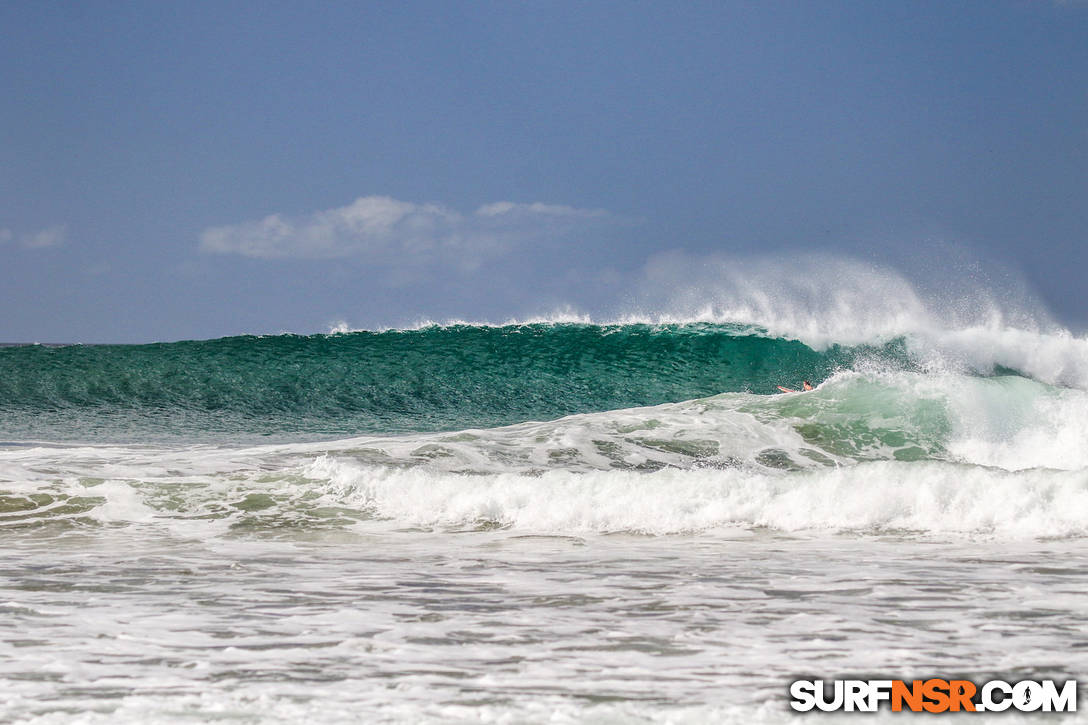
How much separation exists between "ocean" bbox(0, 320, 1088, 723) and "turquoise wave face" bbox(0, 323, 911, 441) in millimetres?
1485

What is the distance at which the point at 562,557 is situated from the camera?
5582mm

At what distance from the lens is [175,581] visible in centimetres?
476

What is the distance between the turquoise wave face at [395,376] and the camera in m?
17.1

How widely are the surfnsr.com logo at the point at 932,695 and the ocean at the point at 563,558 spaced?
8 centimetres

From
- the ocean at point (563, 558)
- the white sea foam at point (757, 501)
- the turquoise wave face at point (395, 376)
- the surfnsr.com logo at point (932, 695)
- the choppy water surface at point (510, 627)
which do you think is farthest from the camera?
the turquoise wave face at point (395, 376)

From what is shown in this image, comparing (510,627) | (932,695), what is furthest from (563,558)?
(932,695)

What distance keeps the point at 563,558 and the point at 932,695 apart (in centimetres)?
295

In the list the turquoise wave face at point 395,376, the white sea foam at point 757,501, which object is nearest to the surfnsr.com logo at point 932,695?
A: the white sea foam at point 757,501

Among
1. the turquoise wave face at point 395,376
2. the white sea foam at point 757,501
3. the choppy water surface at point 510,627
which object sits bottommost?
the choppy water surface at point 510,627

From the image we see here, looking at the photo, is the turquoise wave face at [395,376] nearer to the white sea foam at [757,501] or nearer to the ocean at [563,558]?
the ocean at [563,558]

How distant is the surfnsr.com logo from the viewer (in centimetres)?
267

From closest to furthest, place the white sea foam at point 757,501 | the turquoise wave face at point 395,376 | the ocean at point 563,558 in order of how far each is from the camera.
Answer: the ocean at point 563,558
the white sea foam at point 757,501
the turquoise wave face at point 395,376

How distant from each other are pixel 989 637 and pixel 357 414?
14.8m

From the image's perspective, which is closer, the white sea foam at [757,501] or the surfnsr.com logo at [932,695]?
the surfnsr.com logo at [932,695]
